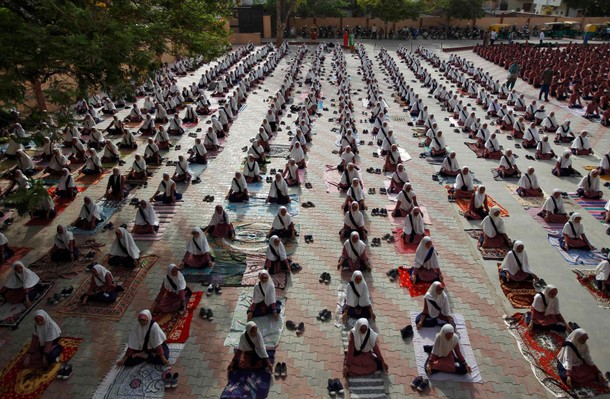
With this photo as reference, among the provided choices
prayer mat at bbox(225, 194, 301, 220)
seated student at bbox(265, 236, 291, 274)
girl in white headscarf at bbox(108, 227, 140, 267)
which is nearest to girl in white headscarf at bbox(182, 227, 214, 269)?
girl in white headscarf at bbox(108, 227, 140, 267)

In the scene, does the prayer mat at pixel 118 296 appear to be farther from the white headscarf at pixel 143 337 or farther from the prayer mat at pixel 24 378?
the white headscarf at pixel 143 337

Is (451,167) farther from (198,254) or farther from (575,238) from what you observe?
(198,254)

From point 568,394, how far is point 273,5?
5031 cm

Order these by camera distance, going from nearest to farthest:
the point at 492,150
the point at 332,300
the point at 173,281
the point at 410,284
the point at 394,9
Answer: the point at 173,281 < the point at 332,300 < the point at 410,284 < the point at 492,150 < the point at 394,9

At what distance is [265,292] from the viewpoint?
8.08 meters

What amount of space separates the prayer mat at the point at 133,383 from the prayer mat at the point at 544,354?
6.10m

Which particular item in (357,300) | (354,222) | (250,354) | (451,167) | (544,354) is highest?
(451,167)

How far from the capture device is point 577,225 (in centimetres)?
1011

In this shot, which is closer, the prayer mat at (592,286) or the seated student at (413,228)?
the prayer mat at (592,286)

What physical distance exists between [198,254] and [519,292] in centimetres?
693

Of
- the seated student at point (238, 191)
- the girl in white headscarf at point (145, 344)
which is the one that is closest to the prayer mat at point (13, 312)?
the girl in white headscarf at point (145, 344)

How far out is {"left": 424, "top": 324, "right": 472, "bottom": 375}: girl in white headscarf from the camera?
6891 millimetres

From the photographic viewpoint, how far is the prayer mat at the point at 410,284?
29.5 feet

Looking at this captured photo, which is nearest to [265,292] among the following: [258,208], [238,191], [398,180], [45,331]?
[45,331]
